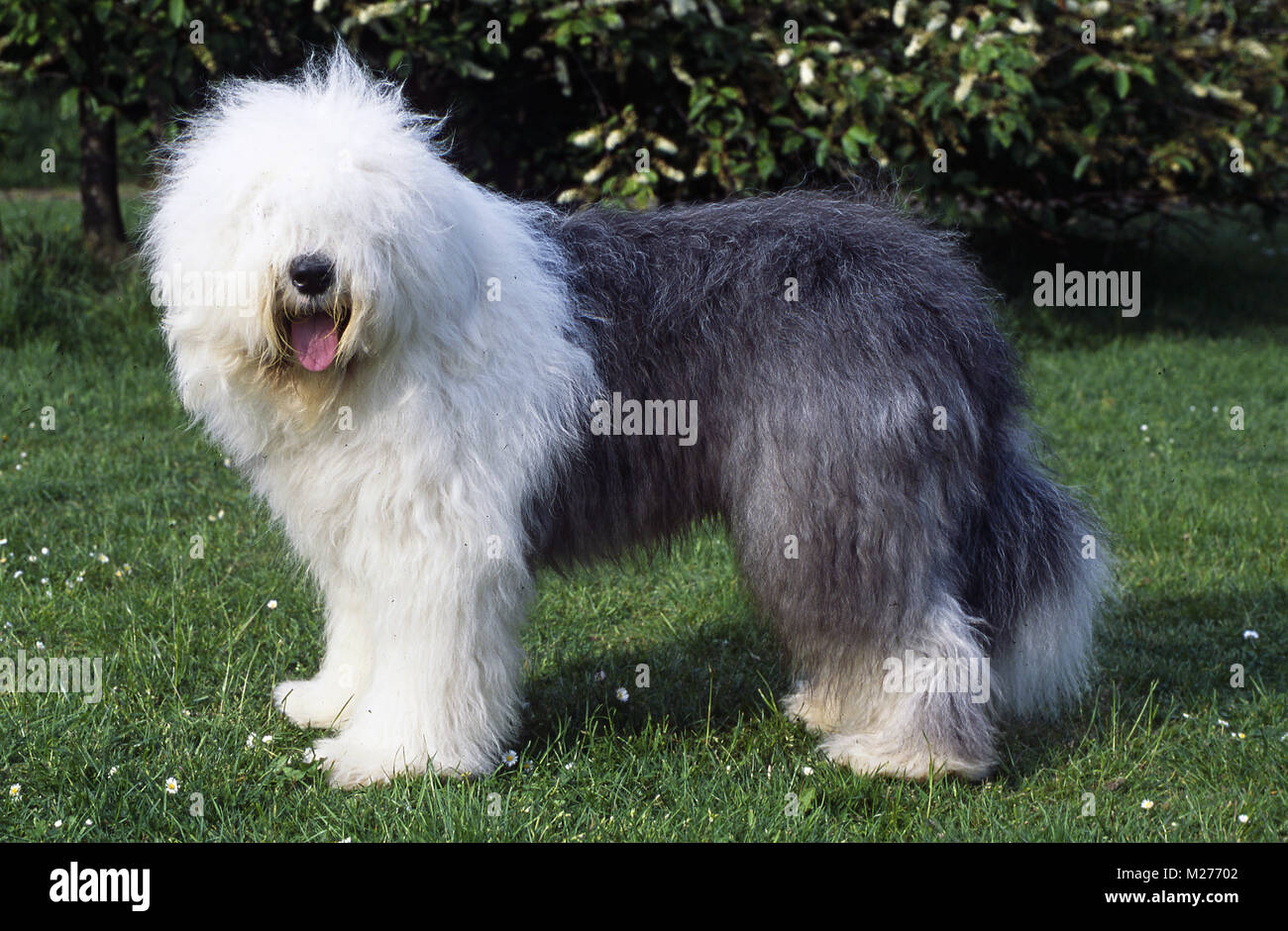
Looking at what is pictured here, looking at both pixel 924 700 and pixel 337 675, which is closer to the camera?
pixel 924 700

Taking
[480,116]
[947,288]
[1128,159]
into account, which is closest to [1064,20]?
[1128,159]

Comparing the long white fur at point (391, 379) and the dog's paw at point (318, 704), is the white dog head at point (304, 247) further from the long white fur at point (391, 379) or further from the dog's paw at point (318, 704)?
the dog's paw at point (318, 704)

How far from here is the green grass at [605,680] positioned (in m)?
3.27

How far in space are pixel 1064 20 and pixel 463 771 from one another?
651cm

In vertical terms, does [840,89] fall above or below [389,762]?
above

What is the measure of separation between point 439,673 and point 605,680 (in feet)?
3.05

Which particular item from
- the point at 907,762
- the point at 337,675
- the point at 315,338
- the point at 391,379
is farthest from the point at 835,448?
the point at 337,675

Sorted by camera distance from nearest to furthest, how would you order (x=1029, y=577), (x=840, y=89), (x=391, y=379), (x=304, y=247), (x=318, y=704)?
(x=304, y=247), (x=391, y=379), (x=1029, y=577), (x=318, y=704), (x=840, y=89)

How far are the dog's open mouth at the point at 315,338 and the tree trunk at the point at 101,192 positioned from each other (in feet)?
20.7

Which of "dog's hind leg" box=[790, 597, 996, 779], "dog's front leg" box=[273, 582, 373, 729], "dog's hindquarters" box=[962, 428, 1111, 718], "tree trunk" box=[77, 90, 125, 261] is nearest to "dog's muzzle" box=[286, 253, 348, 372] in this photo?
"dog's front leg" box=[273, 582, 373, 729]

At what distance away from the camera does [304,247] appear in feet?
9.72

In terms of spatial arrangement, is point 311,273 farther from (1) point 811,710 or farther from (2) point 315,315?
(1) point 811,710

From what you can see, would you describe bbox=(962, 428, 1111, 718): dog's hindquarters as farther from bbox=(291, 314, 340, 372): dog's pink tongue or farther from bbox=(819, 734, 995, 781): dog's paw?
bbox=(291, 314, 340, 372): dog's pink tongue

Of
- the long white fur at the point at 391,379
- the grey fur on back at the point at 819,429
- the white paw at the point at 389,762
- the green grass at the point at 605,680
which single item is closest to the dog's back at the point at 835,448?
the grey fur on back at the point at 819,429
